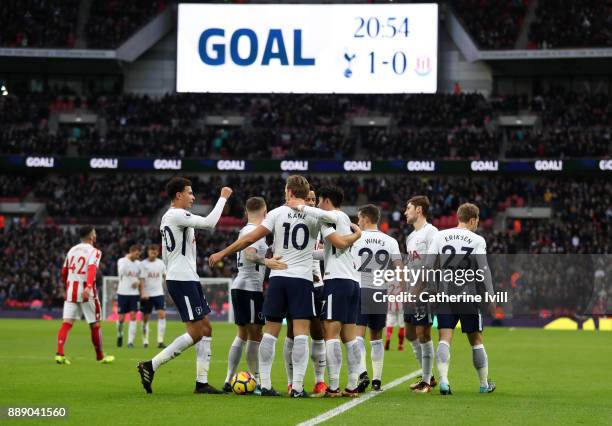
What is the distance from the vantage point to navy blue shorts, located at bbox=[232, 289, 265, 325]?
13320 mm

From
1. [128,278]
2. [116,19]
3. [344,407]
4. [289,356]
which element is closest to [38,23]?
[116,19]

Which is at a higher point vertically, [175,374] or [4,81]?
[4,81]

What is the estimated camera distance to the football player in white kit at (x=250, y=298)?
1325cm

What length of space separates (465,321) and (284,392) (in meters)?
2.48

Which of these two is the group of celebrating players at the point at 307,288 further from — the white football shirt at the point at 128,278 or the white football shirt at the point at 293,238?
the white football shirt at the point at 128,278

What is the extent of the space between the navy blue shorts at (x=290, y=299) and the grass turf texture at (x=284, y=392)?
1006 mm

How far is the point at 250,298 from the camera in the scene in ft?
43.8

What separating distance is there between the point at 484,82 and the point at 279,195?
1511cm

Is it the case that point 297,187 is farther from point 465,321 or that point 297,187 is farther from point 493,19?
point 493,19

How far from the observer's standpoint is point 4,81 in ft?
203

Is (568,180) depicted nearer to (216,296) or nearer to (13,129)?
(216,296)

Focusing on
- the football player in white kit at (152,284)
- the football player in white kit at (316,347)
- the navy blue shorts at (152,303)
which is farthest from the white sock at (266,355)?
the navy blue shorts at (152,303)

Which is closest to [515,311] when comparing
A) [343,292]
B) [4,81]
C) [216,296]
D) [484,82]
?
[216,296]

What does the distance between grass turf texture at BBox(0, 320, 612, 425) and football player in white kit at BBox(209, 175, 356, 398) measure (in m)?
0.77
